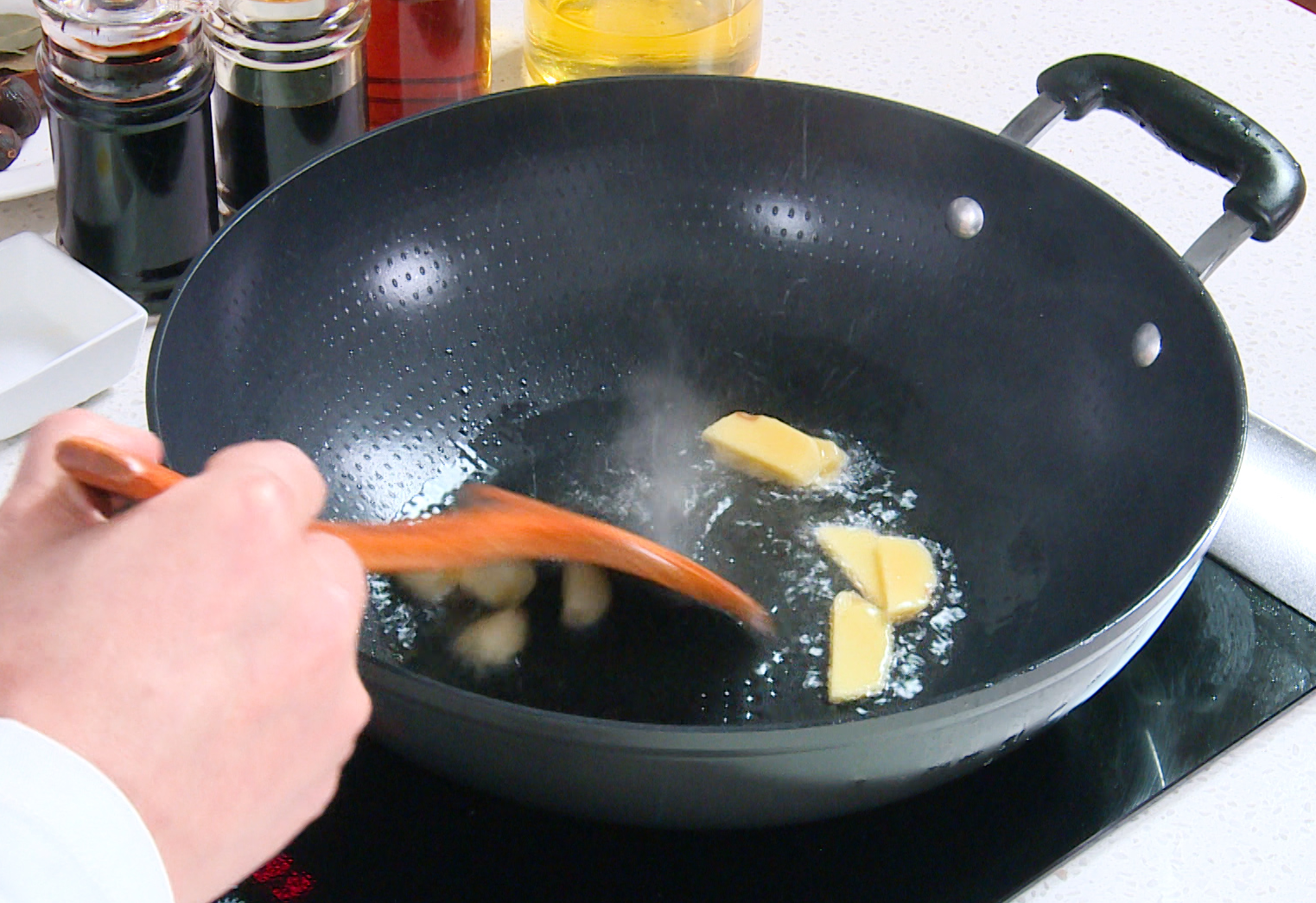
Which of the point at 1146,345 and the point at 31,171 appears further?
the point at 31,171

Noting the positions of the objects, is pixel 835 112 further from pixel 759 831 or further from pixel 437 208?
pixel 759 831

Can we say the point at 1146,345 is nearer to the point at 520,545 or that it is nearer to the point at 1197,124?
the point at 1197,124

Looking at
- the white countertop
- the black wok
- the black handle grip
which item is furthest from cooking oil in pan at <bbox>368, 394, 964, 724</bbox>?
the black handle grip

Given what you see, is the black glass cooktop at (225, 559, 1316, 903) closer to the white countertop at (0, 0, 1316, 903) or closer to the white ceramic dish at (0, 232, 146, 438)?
the white countertop at (0, 0, 1316, 903)

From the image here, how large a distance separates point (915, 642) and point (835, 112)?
365mm

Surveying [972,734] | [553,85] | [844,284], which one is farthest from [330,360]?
[972,734]

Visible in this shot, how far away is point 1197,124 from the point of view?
82 centimetres

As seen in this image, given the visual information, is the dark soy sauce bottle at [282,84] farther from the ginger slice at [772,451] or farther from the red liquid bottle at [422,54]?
the ginger slice at [772,451]

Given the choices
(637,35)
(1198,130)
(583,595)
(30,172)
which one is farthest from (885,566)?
(30,172)

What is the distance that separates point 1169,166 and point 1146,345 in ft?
1.12

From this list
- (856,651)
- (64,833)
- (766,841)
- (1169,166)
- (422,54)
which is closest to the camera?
(64,833)

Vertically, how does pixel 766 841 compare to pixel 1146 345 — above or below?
below

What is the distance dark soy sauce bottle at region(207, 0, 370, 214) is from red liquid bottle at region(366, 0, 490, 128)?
1.9 inches

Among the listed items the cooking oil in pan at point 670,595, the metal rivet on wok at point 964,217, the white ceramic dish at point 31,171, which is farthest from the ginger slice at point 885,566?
the white ceramic dish at point 31,171
